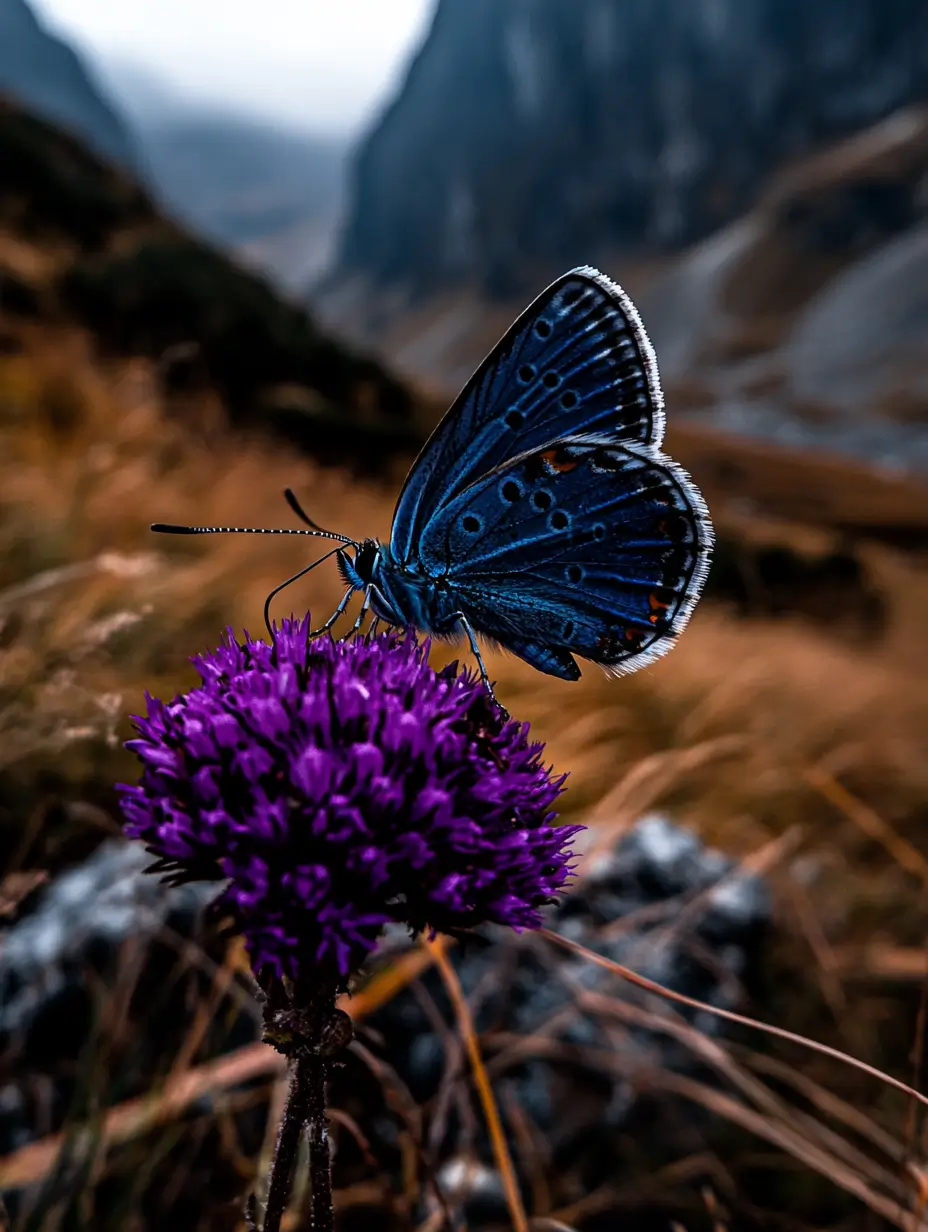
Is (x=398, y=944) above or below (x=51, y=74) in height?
below

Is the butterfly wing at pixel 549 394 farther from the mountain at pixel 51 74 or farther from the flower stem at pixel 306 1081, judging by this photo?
the mountain at pixel 51 74

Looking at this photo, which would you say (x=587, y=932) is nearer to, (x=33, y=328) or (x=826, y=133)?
(x=33, y=328)

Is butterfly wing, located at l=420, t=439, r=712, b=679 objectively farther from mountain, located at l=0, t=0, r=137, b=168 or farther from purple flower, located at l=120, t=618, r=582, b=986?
mountain, located at l=0, t=0, r=137, b=168

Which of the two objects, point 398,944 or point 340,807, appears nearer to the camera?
point 340,807

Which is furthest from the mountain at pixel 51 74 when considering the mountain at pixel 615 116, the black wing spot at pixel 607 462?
the black wing spot at pixel 607 462

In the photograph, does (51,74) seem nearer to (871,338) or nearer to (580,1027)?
(871,338)

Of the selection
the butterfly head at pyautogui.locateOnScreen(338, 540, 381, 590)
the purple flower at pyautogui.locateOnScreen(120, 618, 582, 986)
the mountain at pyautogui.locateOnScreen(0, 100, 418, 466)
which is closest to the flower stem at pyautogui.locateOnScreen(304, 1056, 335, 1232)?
the purple flower at pyautogui.locateOnScreen(120, 618, 582, 986)

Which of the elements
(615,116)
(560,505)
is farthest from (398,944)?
(615,116)
